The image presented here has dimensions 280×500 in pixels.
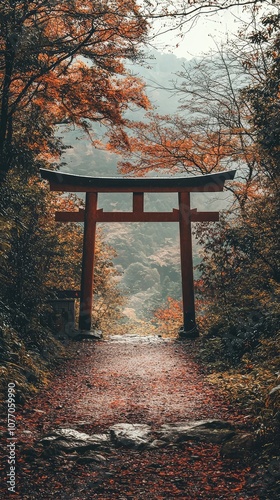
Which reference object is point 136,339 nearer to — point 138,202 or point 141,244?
point 138,202

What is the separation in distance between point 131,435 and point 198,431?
2.08ft

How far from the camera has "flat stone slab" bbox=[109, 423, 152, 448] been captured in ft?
13.5

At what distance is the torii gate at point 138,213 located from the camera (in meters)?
11.5

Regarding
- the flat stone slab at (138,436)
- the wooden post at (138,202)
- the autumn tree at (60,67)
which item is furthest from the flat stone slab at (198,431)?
the wooden post at (138,202)

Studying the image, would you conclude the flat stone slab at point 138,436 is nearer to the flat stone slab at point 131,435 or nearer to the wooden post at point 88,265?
the flat stone slab at point 131,435

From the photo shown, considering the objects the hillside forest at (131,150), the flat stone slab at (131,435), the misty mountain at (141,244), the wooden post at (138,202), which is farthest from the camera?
the misty mountain at (141,244)

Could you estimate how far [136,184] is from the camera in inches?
456

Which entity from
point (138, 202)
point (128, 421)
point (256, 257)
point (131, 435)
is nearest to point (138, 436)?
point (131, 435)

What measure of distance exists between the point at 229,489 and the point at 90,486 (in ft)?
3.28

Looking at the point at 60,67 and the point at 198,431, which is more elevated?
the point at 60,67

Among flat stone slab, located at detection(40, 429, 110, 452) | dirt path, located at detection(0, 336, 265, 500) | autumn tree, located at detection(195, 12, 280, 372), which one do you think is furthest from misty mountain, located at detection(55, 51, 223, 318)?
flat stone slab, located at detection(40, 429, 110, 452)

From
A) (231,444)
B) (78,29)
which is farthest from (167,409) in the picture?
(78,29)

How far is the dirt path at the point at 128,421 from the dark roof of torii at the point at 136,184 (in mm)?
4506

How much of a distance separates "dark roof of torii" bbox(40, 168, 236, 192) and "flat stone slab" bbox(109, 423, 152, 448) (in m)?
7.66
